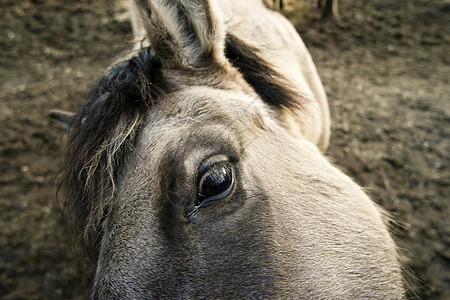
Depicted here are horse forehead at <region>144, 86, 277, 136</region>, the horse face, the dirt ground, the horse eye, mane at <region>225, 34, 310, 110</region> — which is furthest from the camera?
the dirt ground

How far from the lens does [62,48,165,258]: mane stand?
4.81ft

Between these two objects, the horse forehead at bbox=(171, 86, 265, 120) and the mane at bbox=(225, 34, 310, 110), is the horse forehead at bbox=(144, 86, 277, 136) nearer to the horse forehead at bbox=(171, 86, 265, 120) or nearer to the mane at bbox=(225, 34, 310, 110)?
the horse forehead at bbox=(171, 86, 265, 120)

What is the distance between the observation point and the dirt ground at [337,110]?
3172 millimetres

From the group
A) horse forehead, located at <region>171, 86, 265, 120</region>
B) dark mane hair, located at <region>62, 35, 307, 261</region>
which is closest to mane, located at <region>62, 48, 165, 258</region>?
dark mane hair, located at <region>62, 35, 307, 261</region>

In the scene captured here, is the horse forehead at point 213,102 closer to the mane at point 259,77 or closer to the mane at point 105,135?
the mane at point 105,135

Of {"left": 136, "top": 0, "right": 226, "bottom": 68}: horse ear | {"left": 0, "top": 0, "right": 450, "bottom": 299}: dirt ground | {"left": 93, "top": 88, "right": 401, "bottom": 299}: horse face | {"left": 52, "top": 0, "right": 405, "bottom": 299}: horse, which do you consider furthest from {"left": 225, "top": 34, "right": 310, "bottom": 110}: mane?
{"left": 0, "top": 0, "right": 450, "bottom": 299}: dirt ground

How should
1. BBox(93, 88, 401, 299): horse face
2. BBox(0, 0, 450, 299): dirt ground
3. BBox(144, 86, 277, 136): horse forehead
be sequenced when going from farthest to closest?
BBox(0, 0, 450, 299): dirt ground, BBox(144, 86, 277, 136): horse forehead, BBox(93, 88, 401, 299): horse face

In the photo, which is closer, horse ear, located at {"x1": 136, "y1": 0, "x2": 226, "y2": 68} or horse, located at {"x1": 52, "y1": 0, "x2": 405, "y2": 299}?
horse, located at {"x1": 52, "y1": 0, "x2": 405, "y2": 299}

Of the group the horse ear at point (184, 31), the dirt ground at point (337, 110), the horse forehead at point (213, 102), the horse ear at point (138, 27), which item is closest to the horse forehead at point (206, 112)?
the horse forehead at point (213, 102)

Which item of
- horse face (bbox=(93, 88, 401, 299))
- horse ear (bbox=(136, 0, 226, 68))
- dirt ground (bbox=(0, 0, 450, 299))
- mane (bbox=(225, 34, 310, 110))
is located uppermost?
horse ear (bbox=(136, 0, 226, 68))

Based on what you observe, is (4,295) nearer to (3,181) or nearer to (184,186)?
(3,181)

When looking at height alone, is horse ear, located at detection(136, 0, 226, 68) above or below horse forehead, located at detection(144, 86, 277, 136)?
above

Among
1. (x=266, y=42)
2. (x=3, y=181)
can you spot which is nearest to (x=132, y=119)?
(x=266, y=42)

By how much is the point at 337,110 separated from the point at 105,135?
3.82 m
